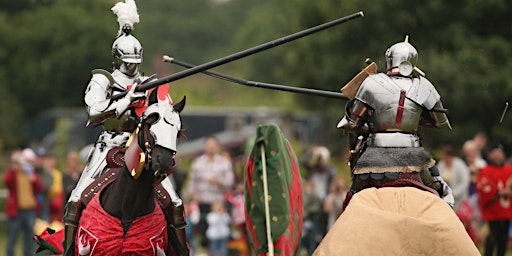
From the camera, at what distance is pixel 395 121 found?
959cm

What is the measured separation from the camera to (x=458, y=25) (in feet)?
92.3

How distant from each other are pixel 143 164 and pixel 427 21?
Result: 2020cm

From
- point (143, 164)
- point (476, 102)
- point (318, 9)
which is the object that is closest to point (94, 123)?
point (143, 164)

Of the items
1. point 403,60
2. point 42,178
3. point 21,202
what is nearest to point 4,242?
point 42,178

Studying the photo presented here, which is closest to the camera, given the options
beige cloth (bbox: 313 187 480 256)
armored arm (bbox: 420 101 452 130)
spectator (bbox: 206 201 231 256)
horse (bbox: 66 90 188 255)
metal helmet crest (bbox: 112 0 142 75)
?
beige cloth (bbox: 313 187 480 256)

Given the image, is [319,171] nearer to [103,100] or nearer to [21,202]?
[21,202]

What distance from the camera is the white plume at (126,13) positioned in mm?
10609

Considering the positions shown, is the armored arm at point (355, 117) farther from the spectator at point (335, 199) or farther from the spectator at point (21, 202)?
the spectator at point (21, 202)

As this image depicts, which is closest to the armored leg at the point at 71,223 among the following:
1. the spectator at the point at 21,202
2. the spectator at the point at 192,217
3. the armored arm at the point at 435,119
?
the armored arm at the point at 435,119

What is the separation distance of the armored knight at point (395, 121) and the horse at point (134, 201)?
155 centimetres

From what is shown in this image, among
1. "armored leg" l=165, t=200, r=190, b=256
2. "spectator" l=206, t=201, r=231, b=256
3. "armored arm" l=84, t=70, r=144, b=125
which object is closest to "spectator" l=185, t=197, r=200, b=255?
"spectator" l=206, t=201, r=231, b=256

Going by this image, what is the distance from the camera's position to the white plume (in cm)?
1061

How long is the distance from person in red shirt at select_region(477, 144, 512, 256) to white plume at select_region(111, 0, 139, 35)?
274 inches

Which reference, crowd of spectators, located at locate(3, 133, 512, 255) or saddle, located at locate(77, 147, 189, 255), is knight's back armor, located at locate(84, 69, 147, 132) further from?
crowd of spectators, located at locate(3, 133, 512, 255)
